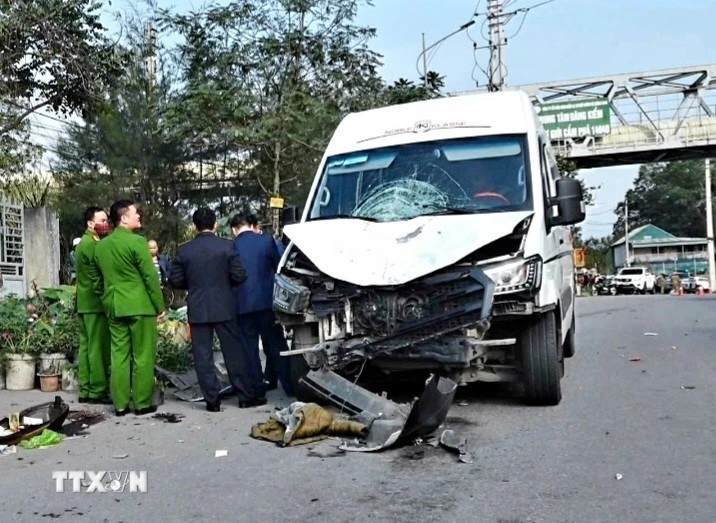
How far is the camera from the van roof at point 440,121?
734 centimetres

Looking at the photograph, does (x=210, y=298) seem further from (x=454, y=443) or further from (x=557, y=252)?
(x=557, y=252)

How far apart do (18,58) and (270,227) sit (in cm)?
587

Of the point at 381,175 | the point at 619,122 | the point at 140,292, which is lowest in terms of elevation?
the point at 140,292

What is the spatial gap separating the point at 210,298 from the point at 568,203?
3.13 m

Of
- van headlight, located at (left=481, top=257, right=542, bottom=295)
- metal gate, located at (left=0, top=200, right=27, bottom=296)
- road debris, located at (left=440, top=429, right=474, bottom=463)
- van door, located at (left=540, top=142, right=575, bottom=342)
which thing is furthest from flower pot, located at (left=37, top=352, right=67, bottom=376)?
metal gate, located at (left=0, top=200, right=27, bottom=296)

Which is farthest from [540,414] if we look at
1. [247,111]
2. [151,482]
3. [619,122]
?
[619,122]

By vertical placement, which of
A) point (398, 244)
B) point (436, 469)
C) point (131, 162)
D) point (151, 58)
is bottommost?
point (436, 469)

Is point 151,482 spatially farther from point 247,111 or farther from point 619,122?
point 619,122

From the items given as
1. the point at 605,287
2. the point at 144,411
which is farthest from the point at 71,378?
the point at 605,287

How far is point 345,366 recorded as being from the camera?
20.7ft

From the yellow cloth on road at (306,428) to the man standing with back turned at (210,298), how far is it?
3.98ft

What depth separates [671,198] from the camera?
89.6 metres

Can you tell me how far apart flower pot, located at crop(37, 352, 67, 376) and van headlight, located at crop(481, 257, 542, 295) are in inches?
188

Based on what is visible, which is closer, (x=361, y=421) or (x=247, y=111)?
(x=361, y=421)
